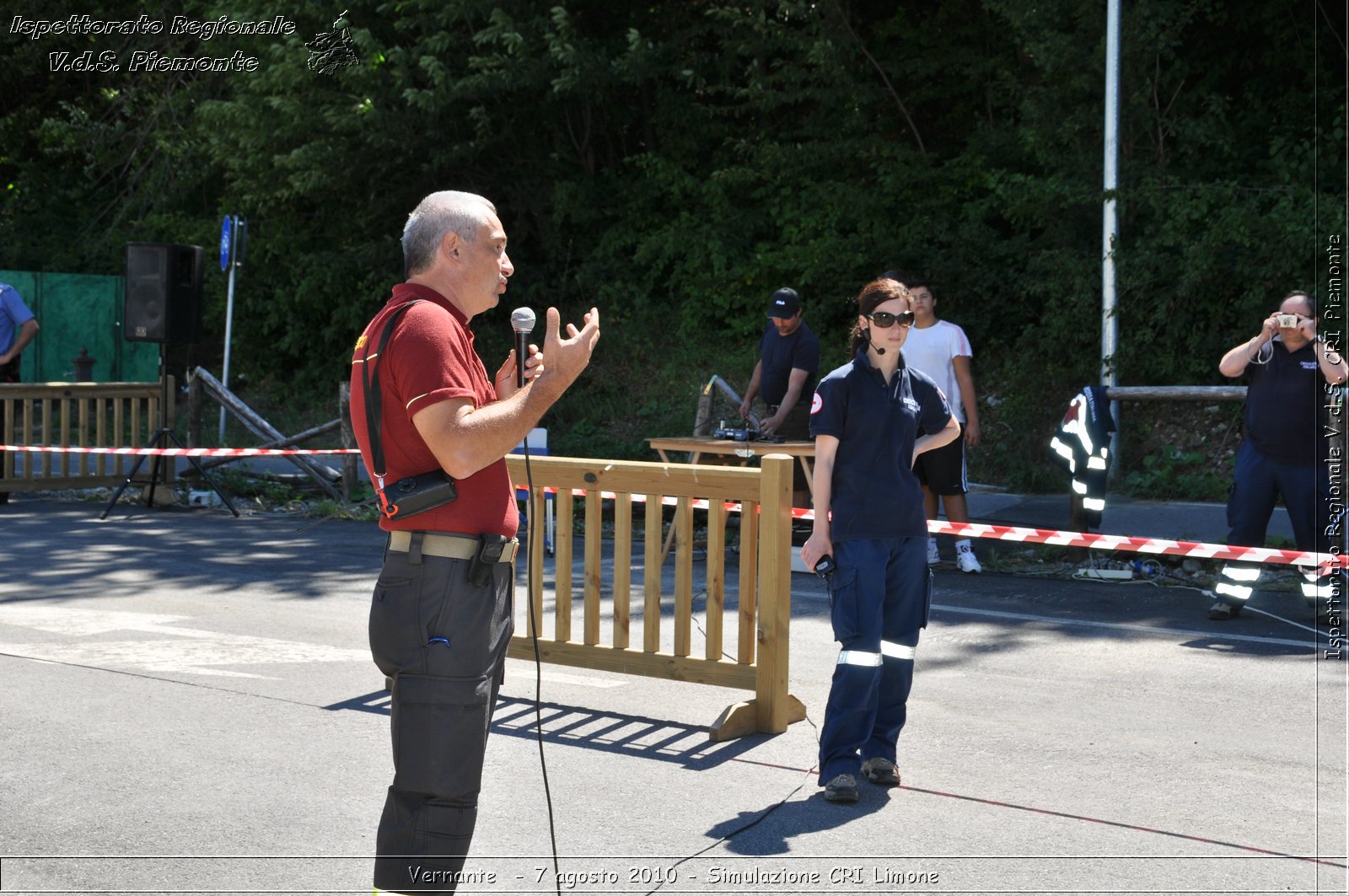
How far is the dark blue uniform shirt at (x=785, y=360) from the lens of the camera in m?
10.6

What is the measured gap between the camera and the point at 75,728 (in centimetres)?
571

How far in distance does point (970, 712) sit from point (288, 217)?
17519 mm

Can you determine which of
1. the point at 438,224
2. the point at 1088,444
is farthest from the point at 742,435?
the point at 438,224

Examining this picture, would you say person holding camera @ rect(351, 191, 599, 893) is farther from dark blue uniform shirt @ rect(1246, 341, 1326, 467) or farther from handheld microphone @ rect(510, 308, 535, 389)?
dark blue uniform shirt @ rect(1246, 341, 1326, 467)

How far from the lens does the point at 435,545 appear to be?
3.20 metres

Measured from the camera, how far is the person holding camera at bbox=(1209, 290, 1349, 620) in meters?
7.96

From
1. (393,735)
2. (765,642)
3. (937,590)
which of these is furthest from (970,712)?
(393,735)

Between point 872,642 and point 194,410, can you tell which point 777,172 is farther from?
point 872,642

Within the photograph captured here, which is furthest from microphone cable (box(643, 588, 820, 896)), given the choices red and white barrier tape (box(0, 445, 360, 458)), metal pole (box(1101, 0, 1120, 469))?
metal pole (box(1101, 0, 1120, 469))

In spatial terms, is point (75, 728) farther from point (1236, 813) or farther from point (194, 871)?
point (1236, 813)

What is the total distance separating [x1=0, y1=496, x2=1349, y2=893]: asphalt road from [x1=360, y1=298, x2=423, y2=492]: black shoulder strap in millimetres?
725

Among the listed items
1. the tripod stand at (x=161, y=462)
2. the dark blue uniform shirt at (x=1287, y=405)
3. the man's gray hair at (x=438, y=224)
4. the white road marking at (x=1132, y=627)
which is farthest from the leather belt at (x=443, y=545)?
the tripod stand at (x=161, y=462)

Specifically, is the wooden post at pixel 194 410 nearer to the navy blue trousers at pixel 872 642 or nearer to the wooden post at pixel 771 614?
the wooden post at pixel 771 614

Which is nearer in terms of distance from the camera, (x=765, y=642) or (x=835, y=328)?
(x=765, y=642)
